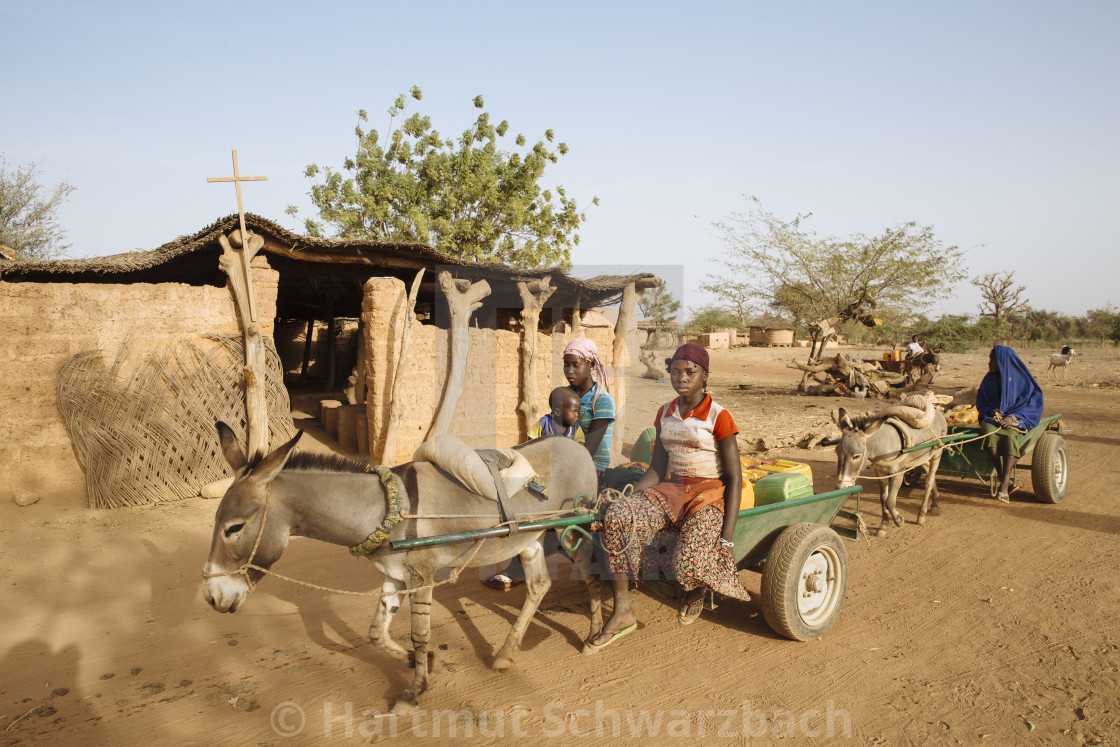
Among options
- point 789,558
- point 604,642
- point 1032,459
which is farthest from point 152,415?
point 1032,459

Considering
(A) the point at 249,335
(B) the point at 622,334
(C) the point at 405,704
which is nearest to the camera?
(C) the point at 405,704

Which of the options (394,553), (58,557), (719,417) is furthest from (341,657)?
(58,557)

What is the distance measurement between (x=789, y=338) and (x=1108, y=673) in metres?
38.1

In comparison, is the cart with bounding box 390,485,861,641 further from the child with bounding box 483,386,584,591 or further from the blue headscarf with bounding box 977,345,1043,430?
the blue headscarf with bounding box 977,345,1043,430

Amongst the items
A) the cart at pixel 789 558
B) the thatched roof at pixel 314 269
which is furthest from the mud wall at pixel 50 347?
the cart at pixel 789 558

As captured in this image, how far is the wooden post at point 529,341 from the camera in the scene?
32.8ft

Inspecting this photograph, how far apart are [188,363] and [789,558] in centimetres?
693

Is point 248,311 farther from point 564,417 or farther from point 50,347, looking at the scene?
point 564,417

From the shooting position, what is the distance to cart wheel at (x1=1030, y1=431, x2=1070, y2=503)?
6.76m

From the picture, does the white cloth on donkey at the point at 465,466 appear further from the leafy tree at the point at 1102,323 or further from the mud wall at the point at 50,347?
the leafy tree at the point at 1102,323

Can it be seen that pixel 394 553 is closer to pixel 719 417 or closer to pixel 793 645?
pixel 719 417

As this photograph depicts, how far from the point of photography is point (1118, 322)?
40.0m

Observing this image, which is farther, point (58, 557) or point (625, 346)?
point (625, 346)

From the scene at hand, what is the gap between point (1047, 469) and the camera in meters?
6.73
